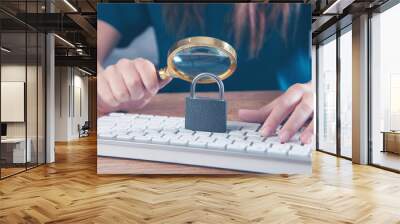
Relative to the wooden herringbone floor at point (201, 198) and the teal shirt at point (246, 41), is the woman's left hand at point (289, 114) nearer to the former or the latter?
the teal shirt at point (246, 41)

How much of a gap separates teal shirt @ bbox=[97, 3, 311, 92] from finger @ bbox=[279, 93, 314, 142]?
34cm

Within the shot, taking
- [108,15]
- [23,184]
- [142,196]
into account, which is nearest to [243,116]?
[142,196]

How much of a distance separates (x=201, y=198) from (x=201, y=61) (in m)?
2.33

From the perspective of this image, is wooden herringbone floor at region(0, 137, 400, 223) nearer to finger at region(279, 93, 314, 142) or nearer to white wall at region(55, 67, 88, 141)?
finger at region(279, 93, 314, 142)

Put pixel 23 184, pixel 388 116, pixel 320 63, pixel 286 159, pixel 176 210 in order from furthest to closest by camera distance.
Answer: pixel 320 63
pixel 388 116
pixel 286 159
pixel 23 184
pixel 176 210

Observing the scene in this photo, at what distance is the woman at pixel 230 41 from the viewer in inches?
248

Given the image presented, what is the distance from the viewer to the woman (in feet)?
20.7

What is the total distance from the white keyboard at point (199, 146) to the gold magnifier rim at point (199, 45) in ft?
2.46

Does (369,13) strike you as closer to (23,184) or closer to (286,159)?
(286,159)

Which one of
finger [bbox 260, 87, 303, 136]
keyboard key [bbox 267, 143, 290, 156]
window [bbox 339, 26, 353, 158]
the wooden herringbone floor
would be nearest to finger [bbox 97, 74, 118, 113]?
the wooden herringbone floor

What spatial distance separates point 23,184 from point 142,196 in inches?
83.1

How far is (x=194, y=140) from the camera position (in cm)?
622

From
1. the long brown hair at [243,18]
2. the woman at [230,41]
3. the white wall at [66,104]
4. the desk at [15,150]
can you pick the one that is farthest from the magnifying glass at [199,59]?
the white wall at [66,104]

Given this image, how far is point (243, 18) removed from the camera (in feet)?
20.8
